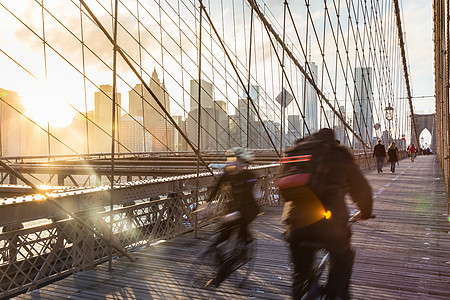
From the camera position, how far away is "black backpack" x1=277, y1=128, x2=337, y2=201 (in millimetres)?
2756

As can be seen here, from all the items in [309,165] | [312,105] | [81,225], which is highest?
[312,105]

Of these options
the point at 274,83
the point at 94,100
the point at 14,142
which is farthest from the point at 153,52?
the point at 274,83

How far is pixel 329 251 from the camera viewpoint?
2.89m

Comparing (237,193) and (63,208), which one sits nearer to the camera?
(237,193)

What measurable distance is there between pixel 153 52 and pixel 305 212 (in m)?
21.0

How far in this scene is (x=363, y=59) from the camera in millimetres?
31766

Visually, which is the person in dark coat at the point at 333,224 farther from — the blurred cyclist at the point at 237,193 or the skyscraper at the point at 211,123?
the skyscraper at the point at 211,123

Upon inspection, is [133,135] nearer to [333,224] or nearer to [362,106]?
[333,224]

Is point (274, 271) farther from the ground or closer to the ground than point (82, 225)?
closer to the ground

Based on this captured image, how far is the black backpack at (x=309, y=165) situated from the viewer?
276cm

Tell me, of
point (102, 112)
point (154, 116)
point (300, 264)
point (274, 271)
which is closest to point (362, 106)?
point (154, 116)

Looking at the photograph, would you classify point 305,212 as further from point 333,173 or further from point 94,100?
point 94,100

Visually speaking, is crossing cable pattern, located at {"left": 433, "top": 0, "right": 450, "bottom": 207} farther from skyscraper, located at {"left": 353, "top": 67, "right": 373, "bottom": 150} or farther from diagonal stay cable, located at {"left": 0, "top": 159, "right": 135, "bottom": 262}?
skyscraper, located at {"left": 353, "top": 67, "right": 373, "bottom": 150}

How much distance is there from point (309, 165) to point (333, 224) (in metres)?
0.42
